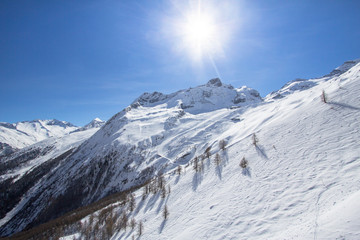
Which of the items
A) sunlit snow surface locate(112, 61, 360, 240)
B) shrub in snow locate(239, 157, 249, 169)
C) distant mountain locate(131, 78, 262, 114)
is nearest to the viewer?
sunlit snow surface locate(112, 61, 360, 240)

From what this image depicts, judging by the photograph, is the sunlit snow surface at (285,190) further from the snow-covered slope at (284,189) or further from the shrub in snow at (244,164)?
the shrub in snow at (244,164)

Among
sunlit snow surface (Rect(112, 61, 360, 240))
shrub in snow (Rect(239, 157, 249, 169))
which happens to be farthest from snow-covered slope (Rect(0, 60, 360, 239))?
shrub in snow (Rect(239, 157, 249, 169))

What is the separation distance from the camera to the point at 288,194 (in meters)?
8.59

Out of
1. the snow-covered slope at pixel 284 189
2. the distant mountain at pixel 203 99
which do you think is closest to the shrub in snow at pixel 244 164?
the snow-covered slope at pixel 284 189

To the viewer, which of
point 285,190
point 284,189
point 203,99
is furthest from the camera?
point 203,99

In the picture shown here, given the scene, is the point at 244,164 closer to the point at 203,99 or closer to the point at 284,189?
the point at 284,189

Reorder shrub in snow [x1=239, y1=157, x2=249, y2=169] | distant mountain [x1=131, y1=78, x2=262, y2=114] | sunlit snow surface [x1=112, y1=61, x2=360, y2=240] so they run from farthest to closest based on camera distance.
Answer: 1. distant mountain [x1=131, y1=78, x2=262, y2=114]
2. shrub in snow [x1=239, y1=157, x2=249, y2=169]
3. sunlit snow surface [x1=112, y1=61, x2=360, y2=240]

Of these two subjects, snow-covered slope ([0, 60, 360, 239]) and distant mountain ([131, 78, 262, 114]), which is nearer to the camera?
snow-covered slope ([0, 60, 360, 239])

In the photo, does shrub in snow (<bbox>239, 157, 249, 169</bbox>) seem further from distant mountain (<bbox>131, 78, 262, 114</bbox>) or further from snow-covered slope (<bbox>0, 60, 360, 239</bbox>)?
distant mountain (<bbox>131, 78, 262, 114</bbox>)

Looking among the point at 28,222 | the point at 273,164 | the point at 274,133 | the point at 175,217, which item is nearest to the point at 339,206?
the point at 273,164

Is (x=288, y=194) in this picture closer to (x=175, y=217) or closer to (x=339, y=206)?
(x=339, y=206)

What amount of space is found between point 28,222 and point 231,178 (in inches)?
4132

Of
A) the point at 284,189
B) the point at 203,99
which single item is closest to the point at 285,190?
the point at 284,189

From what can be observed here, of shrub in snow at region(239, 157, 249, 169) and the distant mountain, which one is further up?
the distant mountain
